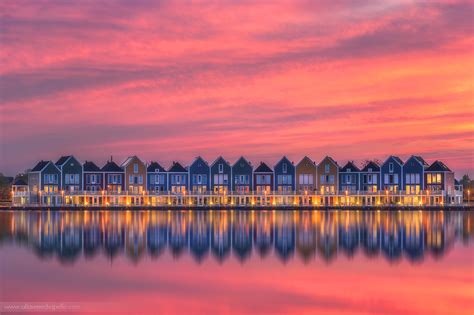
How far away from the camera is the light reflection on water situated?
138ft

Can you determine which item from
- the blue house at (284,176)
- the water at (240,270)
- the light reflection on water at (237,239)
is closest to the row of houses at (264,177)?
the blue house at (284,176)

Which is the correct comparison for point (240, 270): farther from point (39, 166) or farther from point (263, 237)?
point (39, 166)

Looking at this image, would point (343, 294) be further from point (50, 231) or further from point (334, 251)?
point (50, 231)

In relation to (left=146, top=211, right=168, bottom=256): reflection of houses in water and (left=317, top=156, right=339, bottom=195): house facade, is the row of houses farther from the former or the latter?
(left=146, top=211, right=168, bottom=256): reflection of houses in water

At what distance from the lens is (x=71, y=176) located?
3935 inches

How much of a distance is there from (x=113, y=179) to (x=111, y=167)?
1.76 m

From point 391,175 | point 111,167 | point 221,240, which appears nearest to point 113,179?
point 111,167

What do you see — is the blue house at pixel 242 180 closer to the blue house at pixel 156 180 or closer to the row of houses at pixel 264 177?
the row of houses at pixel 264 177

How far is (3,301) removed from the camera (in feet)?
88.3

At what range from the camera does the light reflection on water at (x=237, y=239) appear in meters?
42.2

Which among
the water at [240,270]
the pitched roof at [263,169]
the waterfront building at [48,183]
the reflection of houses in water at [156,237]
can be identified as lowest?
the water at [240,270]

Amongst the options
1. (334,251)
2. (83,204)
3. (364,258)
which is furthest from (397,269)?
(83,204)

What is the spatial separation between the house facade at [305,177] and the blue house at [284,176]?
2.21 feet

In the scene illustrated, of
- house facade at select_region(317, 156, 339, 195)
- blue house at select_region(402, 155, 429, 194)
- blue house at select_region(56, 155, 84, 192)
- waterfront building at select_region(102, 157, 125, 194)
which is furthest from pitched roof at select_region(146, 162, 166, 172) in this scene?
blue house at select_region(402, 155, 429, 194)
